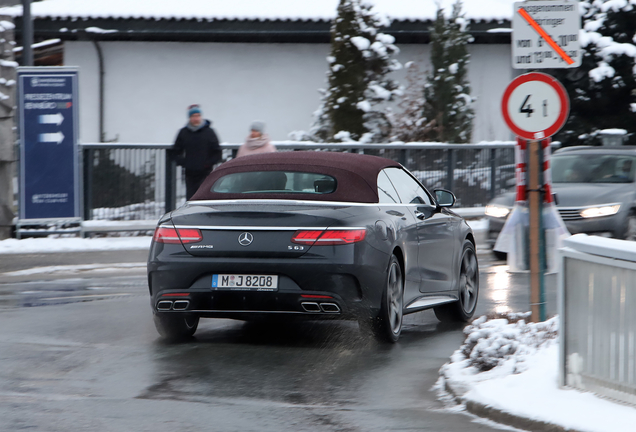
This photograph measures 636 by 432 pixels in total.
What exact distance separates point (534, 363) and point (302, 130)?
20.9 metres

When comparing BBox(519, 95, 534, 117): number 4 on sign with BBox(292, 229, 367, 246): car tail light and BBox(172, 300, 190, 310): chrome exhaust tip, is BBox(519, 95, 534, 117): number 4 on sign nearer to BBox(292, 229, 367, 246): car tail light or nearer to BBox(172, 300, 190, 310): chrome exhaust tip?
BBox(292, 229, 367, 246): car tail light

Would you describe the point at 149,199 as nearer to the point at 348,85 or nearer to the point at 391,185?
the point at 348,85

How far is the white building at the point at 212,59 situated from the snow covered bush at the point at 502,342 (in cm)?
1942

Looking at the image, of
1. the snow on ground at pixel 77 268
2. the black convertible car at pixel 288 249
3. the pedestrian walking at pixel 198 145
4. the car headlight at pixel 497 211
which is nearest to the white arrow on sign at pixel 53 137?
the pedestrian walking at pixel 198 145

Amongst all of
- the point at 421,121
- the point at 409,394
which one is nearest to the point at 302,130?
the point at 421,121

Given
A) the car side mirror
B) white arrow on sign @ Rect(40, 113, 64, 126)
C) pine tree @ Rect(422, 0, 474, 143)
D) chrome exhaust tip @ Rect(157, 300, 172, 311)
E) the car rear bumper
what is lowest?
chrome exhaust tip @ Rect(157, 300, 172, 311)

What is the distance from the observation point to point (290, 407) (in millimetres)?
6074

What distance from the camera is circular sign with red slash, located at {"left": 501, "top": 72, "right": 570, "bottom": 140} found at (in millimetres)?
7773

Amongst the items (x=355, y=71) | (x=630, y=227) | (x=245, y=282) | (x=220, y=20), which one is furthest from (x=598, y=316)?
(x=220, y=20)

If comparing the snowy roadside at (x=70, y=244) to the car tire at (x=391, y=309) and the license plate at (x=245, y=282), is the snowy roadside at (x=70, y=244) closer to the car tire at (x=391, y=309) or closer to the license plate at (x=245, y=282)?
the car tire at (x=391, y=309)

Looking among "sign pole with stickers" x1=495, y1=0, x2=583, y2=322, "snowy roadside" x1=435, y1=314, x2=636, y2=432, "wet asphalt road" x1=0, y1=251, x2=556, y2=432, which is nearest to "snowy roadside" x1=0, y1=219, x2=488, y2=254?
"wet asphalt road" x1=0, y1=251, x2=556, y2=432

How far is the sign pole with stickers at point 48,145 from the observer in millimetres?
16078

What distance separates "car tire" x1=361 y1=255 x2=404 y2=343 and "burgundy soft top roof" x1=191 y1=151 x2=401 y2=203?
554mm

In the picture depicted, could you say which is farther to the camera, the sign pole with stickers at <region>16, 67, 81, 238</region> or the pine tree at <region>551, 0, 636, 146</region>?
the pine tree at <region>551, 0, 636, 146</region>
